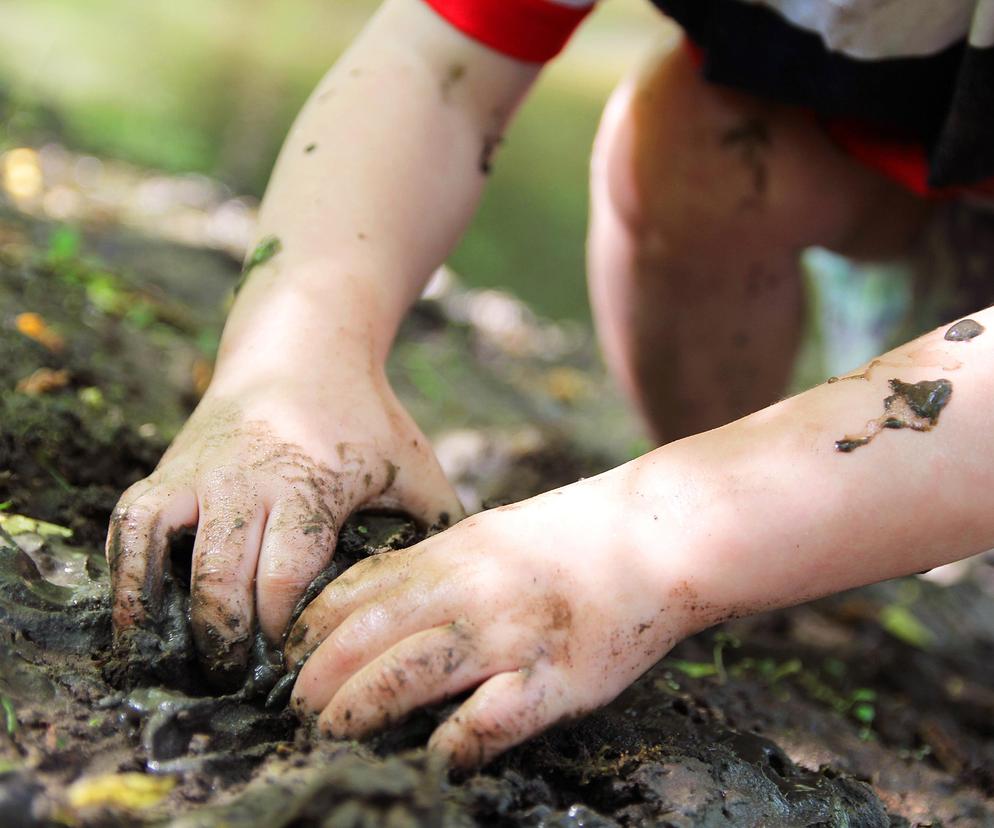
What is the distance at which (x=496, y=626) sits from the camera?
3.62 feet

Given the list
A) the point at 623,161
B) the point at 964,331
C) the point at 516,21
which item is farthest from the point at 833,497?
the point at 623,161

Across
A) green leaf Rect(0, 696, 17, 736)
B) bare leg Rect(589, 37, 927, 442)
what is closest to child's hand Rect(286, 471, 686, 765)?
green leaf Rect(0, 696, 17, 736)

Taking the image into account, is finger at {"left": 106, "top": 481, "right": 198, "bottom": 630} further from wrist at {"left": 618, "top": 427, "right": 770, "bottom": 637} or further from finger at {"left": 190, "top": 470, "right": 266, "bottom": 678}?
wrist at {"left": 618, "top": 427, "right": 770, "bottom": 637}

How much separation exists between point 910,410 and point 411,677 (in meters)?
0.70

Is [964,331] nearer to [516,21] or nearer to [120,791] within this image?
[516,21]

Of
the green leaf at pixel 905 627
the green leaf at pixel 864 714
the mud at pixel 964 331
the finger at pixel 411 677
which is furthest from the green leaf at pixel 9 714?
the green leaf at pixel 905 627

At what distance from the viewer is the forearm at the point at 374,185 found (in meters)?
1.54

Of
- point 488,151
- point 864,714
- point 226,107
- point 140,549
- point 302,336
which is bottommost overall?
point 864,714

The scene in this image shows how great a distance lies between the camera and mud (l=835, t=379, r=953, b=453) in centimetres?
119

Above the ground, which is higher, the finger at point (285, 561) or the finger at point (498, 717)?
the finger at point (285, 561)

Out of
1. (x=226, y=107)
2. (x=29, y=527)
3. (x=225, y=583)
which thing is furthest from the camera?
(x=226, y=107)

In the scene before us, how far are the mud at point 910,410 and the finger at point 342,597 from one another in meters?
0.57

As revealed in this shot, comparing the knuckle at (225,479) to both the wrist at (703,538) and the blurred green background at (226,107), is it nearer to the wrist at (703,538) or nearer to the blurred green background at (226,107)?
the wrist at (703,538)

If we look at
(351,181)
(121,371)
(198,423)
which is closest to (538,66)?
(351,181)
